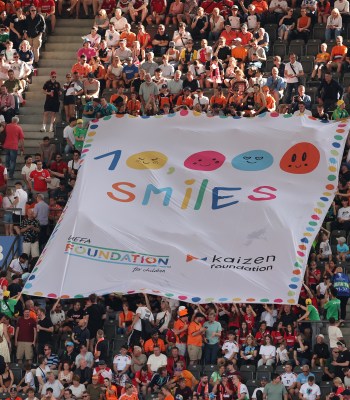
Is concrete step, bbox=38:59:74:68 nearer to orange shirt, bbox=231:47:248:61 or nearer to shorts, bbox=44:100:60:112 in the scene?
shorts, bbox=44:100:60:112

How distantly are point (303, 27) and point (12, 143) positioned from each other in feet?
27.7

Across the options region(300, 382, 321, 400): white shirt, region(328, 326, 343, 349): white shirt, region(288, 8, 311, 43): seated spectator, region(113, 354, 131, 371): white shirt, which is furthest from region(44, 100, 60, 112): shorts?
region(300, 382, 321, 400): white shirt

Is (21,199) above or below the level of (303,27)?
below

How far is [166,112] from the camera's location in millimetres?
46500

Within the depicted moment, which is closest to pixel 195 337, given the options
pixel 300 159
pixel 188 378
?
pixel 188 378

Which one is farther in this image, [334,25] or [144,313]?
[334,25]

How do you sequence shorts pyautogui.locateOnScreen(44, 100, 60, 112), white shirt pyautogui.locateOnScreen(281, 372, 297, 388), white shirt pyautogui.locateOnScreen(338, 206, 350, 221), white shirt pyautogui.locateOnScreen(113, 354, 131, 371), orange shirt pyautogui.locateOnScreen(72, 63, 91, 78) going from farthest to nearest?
orange shirt pyautogui.locateOnScreen(72, 63, 91, 78) < shorts pyautogui.locateOnScreen(44, 100, 60, 112) < white shirt pyautogui.locateOnScreen(338, 206, 350, 221) < white shirt pyautogui.locateOnScreen(113, 354, 131, 371) < white shirt pyautogui.locateOnScreen(281, 372, 297, 388)

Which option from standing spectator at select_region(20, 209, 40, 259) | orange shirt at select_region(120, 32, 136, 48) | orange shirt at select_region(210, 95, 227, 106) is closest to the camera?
standing spectator at select_region(20, 209, 40, 259)

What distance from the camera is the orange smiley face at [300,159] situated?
44312mm

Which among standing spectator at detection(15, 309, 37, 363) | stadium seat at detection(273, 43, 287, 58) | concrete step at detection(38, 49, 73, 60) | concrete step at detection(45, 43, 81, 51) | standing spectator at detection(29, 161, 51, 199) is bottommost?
standing spectator at detection(15, 309, 37, 363)

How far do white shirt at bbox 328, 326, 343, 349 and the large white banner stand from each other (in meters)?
1.02

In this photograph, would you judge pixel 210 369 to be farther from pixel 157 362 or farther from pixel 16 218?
pixel 16 218

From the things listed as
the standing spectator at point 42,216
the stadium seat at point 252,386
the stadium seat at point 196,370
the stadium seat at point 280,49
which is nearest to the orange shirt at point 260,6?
the stadium seat at point 280,49

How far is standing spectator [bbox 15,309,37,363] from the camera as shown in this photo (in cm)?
4203
